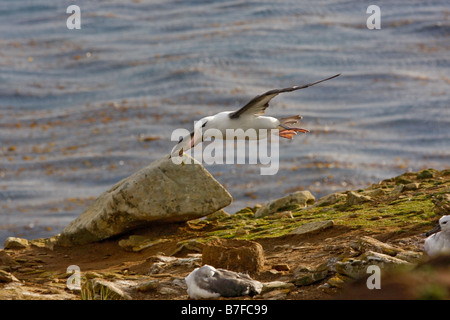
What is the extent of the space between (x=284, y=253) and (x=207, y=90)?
2999 cm

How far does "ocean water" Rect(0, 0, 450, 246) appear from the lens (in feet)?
112

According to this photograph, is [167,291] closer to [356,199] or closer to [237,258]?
[237,258]

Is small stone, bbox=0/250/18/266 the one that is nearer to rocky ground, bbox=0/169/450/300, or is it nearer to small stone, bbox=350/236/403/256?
rocky ground, bbox=0/169/450/300

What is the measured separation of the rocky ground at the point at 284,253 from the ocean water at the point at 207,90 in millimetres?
15236

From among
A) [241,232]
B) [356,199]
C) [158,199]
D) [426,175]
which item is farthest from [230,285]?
[426,175]

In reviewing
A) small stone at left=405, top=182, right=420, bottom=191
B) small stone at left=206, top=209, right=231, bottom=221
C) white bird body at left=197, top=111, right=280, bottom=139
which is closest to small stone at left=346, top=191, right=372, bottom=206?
small stone at left=405, top=182, right=420, bottom=191

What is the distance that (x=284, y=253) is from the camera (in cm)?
1209

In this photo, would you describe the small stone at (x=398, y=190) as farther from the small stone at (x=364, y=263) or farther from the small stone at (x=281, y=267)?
the small stone at (x=364, y=263)

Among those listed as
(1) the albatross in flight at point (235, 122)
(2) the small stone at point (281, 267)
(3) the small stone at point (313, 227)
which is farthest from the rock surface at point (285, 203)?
(2) the small stone at point (281, 267)

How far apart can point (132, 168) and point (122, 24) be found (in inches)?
640

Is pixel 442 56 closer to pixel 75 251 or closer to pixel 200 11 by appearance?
pixel 200 11

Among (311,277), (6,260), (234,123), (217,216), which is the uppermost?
(234,123)

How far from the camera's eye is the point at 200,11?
48.8 meters

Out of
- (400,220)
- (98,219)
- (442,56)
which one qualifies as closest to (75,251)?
(98,219)
